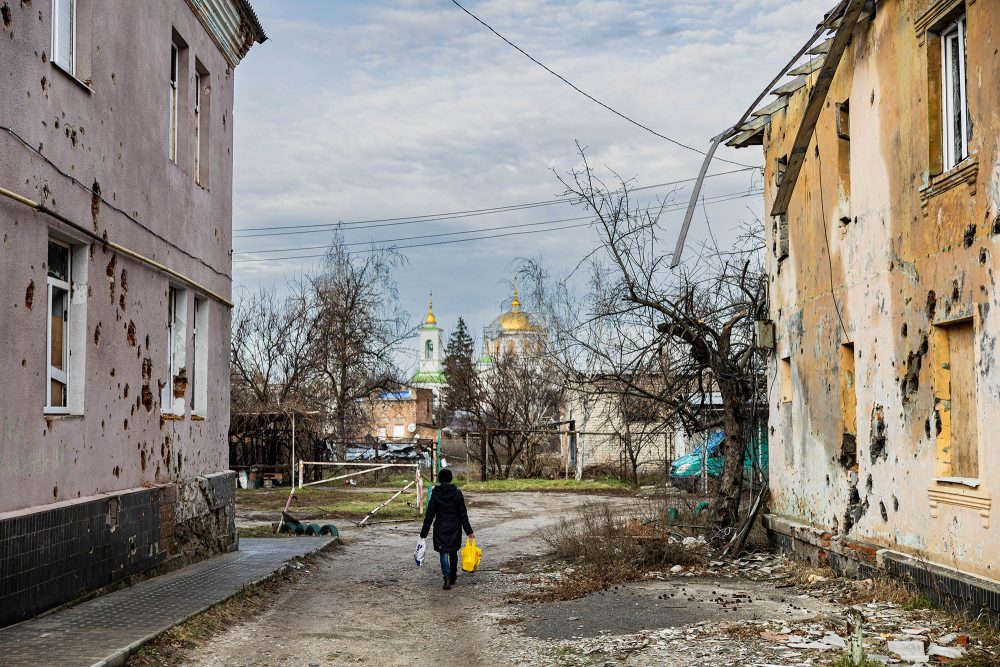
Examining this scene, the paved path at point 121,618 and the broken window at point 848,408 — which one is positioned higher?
the broken window at point 848,408

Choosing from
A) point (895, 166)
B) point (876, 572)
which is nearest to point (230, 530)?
point (876, 572)

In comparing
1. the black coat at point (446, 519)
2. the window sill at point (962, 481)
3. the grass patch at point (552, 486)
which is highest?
the window sill at point (962, 481)

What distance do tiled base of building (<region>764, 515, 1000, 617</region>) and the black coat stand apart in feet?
15.3

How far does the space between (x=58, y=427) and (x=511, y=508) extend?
18.6 m

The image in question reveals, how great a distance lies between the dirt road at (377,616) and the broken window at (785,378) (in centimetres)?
511

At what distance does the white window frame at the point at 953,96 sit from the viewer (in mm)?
10422

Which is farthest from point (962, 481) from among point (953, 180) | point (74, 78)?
point (74, 78)

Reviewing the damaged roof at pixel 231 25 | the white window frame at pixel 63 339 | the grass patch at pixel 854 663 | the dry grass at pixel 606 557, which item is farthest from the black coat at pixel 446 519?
the damaged roof at pixel 231 25

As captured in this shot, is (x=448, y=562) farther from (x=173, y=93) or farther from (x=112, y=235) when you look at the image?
(x=173, y=93)

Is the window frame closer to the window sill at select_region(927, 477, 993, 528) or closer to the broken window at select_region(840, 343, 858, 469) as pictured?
the window sill at select_region(927, 477, 993, 528)

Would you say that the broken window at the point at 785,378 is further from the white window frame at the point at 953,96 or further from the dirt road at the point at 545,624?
the white window frame at the point at 953,96

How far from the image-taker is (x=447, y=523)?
546 inches

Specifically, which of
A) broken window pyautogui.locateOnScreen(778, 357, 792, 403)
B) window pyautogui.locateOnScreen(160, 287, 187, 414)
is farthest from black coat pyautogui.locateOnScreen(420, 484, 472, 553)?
broken window pyautogui.locateOnScreen(778, 357, 792, 403)

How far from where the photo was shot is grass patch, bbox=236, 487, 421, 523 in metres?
24.6
